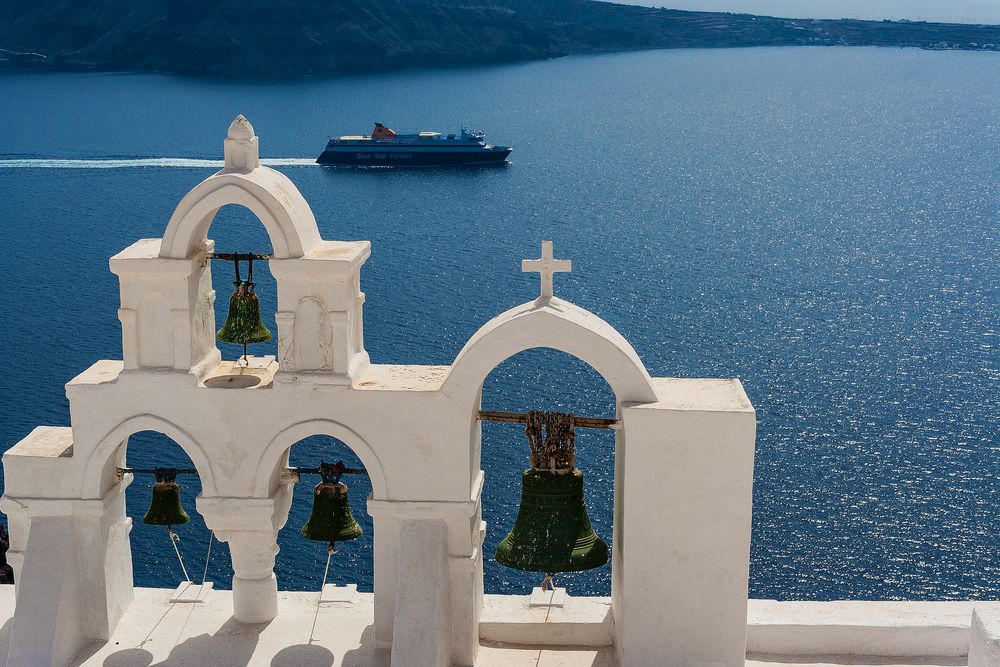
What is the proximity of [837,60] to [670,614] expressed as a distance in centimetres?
16043

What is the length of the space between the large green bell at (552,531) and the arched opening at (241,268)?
2897 cm

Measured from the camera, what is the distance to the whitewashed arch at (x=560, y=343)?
42.3ft

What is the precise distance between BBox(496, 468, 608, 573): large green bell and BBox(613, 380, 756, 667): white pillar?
448mm

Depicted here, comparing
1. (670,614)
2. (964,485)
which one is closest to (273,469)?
(670,614)

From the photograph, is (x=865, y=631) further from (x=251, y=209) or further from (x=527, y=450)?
(x=527, y=450)

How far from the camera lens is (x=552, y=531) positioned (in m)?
13.1

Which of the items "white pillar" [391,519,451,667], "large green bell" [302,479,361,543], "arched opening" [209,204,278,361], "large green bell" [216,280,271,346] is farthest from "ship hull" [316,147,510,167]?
"white pillar" [391,519,451,667]

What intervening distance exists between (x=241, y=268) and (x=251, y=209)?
141ft

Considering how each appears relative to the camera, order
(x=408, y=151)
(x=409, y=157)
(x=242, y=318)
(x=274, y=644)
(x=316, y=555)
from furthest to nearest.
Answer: (x=409, y=157) < (x=408, y=151) < (x=316, y=555) < (x=242, y=318) < (x=274, y=644)

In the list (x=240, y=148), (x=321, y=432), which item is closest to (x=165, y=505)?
(x=321, y=432)

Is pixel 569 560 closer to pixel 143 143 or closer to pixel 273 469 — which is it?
pixel 273 469

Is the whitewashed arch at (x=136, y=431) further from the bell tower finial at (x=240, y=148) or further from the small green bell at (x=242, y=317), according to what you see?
the bell tower finial at (x=240, y=148)

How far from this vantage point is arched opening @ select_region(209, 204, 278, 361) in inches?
1787

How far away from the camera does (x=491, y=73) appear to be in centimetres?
13512
